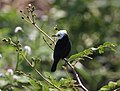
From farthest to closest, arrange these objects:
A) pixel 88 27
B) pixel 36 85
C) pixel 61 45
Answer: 1. pixel 88 27
2. pixel 36 85
3. pixel 61 45

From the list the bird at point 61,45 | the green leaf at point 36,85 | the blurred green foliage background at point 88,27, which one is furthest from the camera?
the blurred green foliage background at point 88,27

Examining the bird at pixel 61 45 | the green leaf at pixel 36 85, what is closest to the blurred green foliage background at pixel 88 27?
the green leaf at pixel 36 85

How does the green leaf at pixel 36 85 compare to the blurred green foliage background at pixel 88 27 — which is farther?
the blurred green foliage background at pixel 88 27

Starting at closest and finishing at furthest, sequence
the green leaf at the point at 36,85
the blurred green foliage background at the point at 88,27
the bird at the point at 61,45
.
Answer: the bird at the point at 61,45
the green leaf at the point at 36,85
the blurred green foliage background at the point at 88,27

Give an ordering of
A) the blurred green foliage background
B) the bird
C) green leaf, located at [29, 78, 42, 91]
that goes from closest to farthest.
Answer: the bird < green leaf, located at [29, 78, 42, 91] < the blurred green foliage background

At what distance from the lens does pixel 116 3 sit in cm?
594

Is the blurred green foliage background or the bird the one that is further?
the blurred green foliage background

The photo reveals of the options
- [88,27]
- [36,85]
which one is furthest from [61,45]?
[88,27]

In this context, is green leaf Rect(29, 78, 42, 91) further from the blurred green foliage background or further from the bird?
the blurred green foliage background

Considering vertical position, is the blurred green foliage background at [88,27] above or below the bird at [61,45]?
above

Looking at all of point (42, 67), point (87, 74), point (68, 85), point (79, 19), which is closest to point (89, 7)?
point (79, 19)

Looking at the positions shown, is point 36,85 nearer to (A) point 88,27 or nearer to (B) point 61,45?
(B) point 61,45

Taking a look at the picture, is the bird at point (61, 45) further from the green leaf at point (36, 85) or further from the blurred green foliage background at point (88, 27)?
the blurred green foliage background at point (88, 27)

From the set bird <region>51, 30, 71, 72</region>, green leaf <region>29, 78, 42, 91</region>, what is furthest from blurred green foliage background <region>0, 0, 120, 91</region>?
bird <region>51, 30, 71, 72</region>
